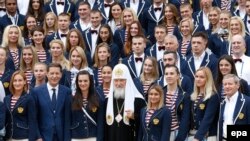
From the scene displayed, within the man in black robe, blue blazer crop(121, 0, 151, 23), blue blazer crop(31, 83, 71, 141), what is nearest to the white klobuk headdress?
the man in black robe

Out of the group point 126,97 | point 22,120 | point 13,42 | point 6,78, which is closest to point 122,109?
point 126,97

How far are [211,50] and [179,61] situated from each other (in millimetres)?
1066

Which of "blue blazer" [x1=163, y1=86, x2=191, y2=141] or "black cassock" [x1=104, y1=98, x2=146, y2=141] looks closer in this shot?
"blue blazer" [x1=163, y1=86, x2=191, y2=141]

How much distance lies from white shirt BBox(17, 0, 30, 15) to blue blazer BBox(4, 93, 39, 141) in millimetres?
4587

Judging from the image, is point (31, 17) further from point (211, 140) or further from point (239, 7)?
point (211, 140)

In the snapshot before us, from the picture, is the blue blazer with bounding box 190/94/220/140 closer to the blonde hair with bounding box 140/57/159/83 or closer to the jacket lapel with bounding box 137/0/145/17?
the blonde hair with bounding box 140/57/159/83

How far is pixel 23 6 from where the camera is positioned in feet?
58.3

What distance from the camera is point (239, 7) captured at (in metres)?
17.2

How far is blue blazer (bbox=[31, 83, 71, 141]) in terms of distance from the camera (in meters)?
13.5

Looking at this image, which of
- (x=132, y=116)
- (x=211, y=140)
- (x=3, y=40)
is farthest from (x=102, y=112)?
(x=3, y=40)

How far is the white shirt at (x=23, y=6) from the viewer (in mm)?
17703

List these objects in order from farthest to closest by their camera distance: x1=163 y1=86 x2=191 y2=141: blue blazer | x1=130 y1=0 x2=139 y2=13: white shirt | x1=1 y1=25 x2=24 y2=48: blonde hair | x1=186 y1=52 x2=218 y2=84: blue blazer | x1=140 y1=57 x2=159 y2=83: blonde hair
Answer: x1=130 y1=0 x2=139 y2=13: white shirt, x1=1 y1=25 x2=24 y2=48: blonde hair, x1=186 y1=52 x2=218 y2=84: blue blazer, x1=140 y1=57 x2=159 y2=83: blonde hair, x1=163 y1=86 x2=191 y2=141: blue blazer

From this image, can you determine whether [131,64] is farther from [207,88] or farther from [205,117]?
[205,117]

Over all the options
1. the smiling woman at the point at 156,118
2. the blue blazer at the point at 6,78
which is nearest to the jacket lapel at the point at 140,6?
the blue blazer at the point at 6,78
